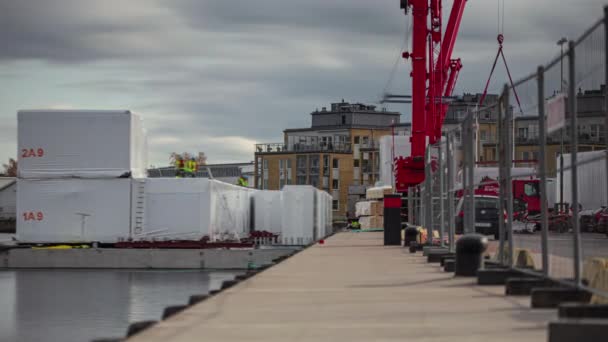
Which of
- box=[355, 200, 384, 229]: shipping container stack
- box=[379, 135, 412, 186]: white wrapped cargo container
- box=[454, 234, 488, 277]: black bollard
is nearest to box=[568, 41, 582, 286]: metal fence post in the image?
box=[454, 234, 488, 277]: black bollard

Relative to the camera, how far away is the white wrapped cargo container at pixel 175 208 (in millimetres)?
52344

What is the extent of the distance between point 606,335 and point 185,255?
162ft

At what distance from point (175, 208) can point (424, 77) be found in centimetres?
1298

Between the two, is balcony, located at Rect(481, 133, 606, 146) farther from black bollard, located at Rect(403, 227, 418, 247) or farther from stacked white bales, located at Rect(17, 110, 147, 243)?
stacked white bales, located at Rect(17, 110, 147, 243)

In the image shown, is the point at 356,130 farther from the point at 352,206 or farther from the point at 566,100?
the point at 566,100

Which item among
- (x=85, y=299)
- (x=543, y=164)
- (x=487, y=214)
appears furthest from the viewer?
(x=85, y=299)

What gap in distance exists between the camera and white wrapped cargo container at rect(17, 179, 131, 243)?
51.1 meters

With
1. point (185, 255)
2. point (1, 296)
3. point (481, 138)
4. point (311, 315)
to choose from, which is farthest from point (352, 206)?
point (311, 315)

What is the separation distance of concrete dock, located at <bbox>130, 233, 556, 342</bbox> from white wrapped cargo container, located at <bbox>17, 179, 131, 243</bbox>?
3747 centimetres

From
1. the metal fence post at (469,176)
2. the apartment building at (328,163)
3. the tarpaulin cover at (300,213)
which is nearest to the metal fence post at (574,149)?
the metal fence post at (469,176)

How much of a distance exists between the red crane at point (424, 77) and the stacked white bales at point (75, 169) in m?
12.1

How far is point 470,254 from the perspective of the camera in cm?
1352

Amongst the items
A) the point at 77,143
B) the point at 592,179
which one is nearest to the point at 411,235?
the point at 592,179

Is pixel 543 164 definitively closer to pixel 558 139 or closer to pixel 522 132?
pixel 558 139
